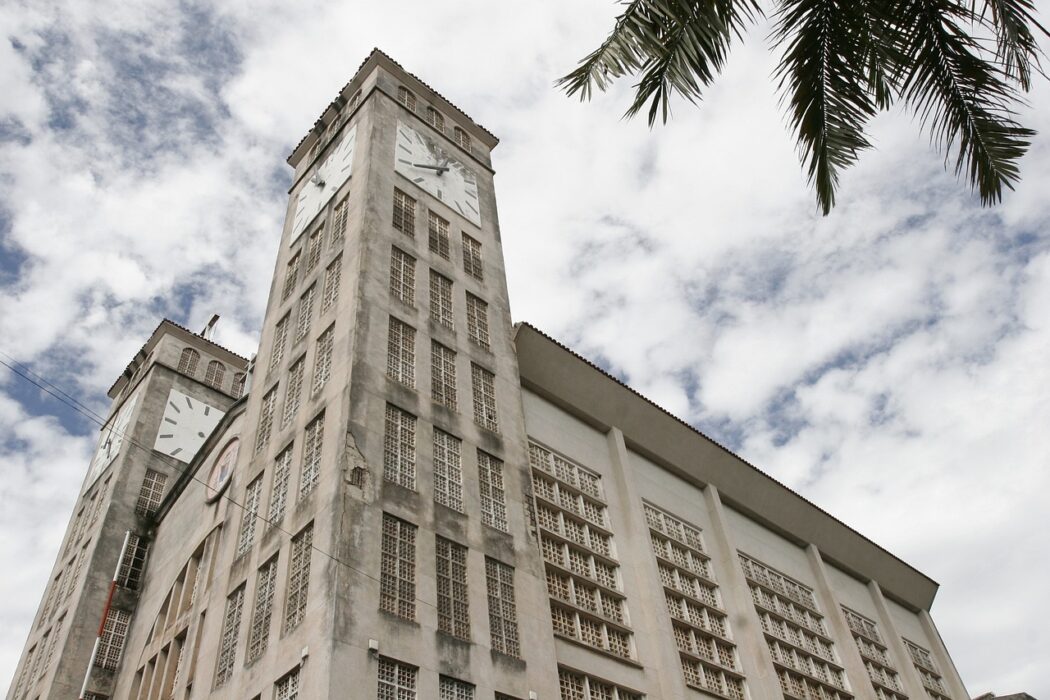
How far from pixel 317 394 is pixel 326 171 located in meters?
11.1

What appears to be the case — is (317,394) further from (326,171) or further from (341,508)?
(326,171)

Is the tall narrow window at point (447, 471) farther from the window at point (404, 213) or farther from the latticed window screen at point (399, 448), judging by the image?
the window at point (404, 213)

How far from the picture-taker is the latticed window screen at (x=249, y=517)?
830 inches

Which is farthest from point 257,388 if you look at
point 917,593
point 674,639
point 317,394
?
point 917,593

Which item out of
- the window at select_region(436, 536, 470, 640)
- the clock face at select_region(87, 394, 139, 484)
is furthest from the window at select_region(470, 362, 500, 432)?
the clock face at select_region(87, 394, 139, 484)

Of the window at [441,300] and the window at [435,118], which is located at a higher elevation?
the window at [435,118]

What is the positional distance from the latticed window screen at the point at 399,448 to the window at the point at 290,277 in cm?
824

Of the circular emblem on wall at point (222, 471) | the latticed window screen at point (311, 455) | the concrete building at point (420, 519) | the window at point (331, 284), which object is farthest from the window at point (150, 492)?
the latticed window screen at point (311, 455)

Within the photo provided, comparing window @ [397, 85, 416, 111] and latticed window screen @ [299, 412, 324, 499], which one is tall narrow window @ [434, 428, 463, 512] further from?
window @ [397, 85, 416, 111]

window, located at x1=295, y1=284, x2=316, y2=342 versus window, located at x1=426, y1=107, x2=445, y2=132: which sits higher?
window, located at x1=426, y1=107, x2=445, y2=132

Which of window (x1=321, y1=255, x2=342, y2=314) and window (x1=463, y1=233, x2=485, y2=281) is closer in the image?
window (x1=321, y1=255, x2=342, y2=314)

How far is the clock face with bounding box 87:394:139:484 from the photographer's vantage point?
36.1 m

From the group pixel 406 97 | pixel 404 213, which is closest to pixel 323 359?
pixel 404 213

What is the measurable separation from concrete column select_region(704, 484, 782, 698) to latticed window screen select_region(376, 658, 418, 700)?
42.6ft
